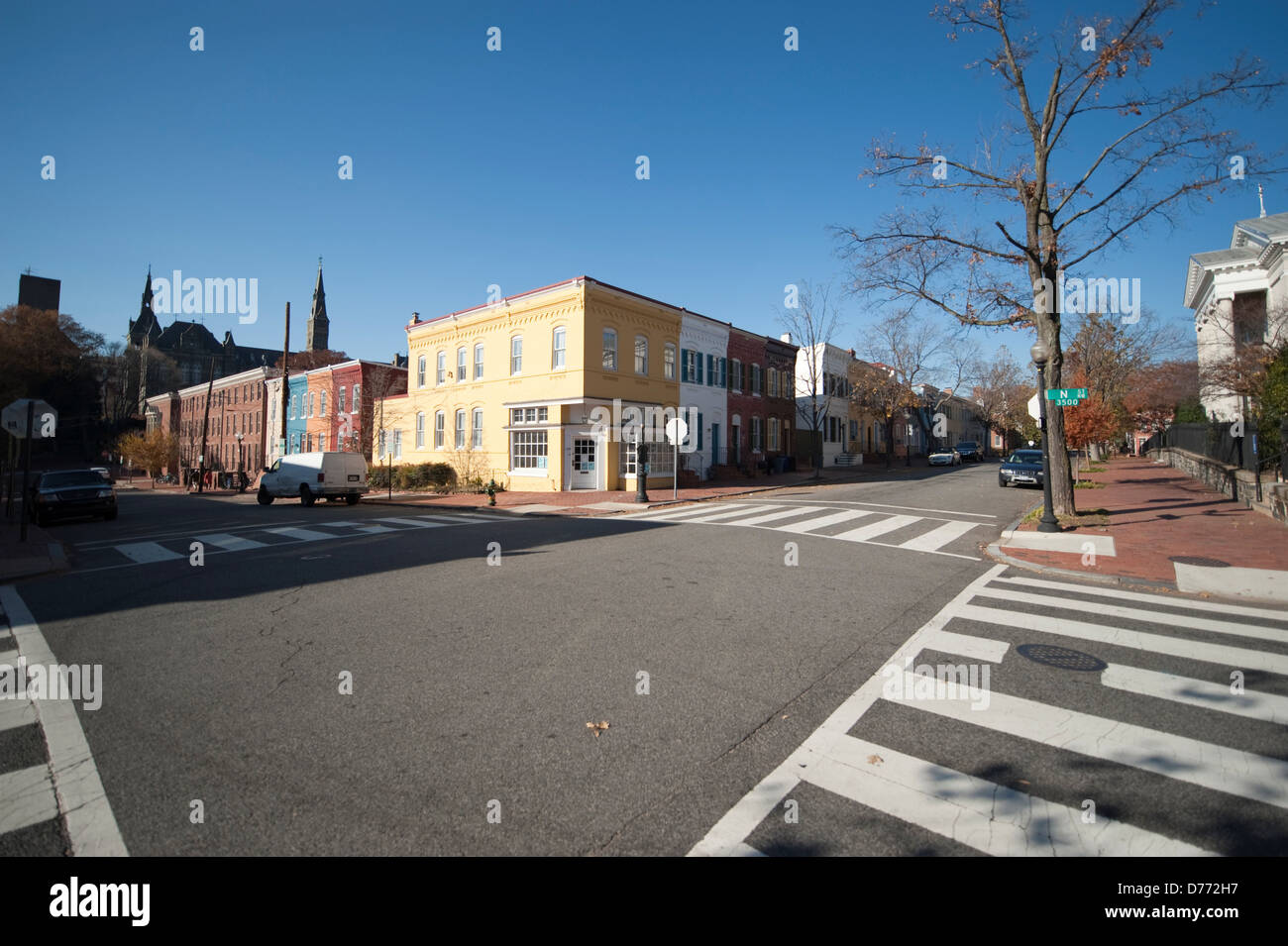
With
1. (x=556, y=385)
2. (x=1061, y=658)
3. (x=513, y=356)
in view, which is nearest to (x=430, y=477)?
(x=513, y=356)

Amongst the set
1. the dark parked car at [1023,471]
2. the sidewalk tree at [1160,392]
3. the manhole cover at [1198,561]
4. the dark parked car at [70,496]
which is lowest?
the manhole cover at [1198,561]

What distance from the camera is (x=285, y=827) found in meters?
2.96

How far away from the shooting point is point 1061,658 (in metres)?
5.37

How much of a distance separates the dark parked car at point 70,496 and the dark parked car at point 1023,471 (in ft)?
106

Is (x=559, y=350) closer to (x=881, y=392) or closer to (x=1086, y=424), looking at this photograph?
(x=1086, y=424)

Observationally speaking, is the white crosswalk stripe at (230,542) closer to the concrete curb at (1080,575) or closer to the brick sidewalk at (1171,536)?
the concrete curb at (1080,575)

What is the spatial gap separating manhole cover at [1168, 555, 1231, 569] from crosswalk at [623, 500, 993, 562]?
2.70m

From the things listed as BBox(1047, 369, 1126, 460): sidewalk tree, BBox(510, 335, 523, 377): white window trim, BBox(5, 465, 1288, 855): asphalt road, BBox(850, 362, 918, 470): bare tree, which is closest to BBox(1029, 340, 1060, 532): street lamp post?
BBox(5, 465, 1288, 855): asphalt road

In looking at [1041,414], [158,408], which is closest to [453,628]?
[1041,414]

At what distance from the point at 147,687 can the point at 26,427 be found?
15.7 meters

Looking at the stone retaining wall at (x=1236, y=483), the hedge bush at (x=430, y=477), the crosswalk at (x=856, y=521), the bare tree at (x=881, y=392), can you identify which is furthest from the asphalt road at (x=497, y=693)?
the bare tree at (x=881, y=392)

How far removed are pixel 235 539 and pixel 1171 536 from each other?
1891 cm

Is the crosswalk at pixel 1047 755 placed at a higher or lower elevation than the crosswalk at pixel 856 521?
lower

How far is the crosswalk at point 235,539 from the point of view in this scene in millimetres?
11531
